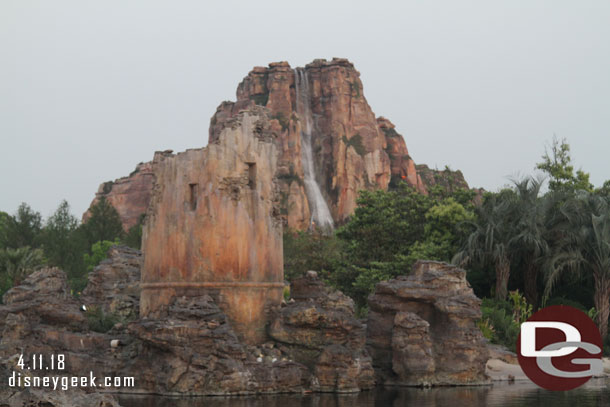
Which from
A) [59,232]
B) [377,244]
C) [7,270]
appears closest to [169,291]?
[377,244]

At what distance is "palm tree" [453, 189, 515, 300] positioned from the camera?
2758cm

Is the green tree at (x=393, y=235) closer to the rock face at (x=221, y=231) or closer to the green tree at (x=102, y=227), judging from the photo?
the rock face at (x=221, y=231)

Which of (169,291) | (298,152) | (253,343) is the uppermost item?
(298,152)

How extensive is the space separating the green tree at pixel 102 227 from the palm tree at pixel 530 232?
38.5 m

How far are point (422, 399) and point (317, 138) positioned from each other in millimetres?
89503

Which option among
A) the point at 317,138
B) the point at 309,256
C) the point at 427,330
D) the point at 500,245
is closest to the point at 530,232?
the point at 500,245

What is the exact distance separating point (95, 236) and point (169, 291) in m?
42.4

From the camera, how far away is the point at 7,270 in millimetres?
36656

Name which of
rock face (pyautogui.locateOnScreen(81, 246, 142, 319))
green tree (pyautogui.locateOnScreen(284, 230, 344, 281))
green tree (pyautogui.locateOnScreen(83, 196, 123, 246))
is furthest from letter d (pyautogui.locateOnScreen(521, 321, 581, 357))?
green tree (pyautogui.locateOnScreen(83, 196, 123, 246))

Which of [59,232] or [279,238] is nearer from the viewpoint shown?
[279,238]

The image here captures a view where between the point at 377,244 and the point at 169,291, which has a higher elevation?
the point at 377,244

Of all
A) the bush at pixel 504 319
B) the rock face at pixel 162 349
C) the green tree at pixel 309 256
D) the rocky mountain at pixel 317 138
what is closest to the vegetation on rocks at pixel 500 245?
the bush at pixel 504 319

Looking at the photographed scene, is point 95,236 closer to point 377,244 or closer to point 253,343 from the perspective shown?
point 377,244

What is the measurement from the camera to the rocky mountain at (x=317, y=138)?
97812 millimetres
